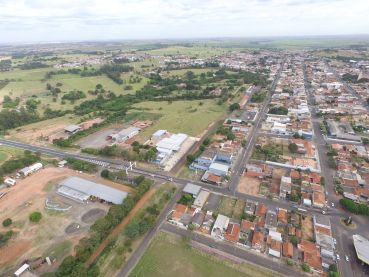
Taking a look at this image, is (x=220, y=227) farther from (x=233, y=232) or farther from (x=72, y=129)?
(x=72, y=129)

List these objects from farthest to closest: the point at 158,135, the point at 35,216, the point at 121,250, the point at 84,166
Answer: the point at 158,135 < the point at 84,166 < the point at 35,216 < the point at 121,250

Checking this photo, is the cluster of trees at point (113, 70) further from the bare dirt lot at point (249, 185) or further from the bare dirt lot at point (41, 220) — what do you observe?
the bare dirt lot at point (249, 185)

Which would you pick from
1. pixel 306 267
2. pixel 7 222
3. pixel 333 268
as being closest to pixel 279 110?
pixel 333 268

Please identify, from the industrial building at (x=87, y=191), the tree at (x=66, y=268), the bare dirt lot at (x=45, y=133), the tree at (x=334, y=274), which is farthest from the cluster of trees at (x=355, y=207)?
the bare dirt lot at (x=45, y=133)

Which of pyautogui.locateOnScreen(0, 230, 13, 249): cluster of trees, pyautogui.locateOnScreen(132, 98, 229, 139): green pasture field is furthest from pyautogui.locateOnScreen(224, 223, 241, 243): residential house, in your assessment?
pyautogui.locateOnScreen(132, 98, 229, 139): green pasture field

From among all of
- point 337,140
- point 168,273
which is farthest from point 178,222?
point 337,140

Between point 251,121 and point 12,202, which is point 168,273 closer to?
point 12,202
